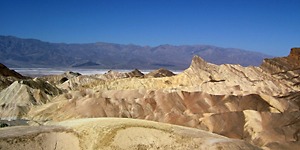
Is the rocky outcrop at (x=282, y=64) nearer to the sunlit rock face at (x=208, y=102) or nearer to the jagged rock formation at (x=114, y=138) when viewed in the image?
the sunlit rock face at (x=208, y=102)

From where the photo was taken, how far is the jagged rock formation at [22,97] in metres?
38.8

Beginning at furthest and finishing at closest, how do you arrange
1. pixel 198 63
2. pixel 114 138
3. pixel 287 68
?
pixel 198 63 → pixel 287 68 → pixel 114 138

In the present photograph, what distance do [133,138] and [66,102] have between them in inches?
659

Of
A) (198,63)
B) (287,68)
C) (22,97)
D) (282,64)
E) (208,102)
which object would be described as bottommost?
(22,97)

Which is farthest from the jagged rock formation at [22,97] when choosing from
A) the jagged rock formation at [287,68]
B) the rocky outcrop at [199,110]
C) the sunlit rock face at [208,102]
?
the jagged rock formation at [287,68]

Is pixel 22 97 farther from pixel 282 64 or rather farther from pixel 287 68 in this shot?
pixel 287 68

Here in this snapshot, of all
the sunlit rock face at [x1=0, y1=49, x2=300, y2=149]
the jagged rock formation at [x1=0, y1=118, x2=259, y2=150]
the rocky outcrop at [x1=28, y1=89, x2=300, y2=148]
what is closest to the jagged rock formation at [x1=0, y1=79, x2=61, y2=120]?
the sunlit rock face at [x1=0, y1=49, x2=300, y2=149]

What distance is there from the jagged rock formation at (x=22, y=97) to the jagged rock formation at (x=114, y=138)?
14827mm

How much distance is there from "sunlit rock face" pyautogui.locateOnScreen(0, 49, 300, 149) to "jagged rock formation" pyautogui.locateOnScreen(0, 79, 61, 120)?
4.6 inches

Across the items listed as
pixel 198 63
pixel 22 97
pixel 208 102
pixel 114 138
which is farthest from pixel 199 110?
pixel 22 97

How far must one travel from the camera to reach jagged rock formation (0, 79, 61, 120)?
3881cm

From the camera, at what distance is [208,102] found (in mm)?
35812

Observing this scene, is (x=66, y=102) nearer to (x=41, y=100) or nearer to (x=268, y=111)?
(x=41, y=100)

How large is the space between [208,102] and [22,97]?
756 inches
